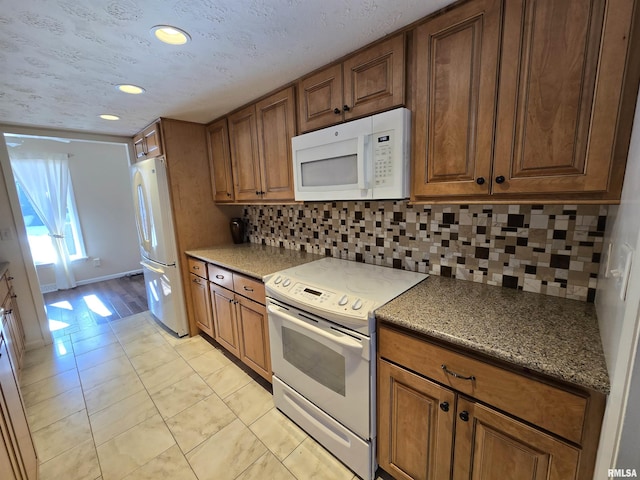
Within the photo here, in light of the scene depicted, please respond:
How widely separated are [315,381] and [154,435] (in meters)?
1.08

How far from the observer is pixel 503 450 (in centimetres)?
91

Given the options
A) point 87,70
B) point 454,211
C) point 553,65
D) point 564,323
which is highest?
point 87,70

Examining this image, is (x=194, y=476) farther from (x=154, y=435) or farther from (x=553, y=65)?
(x=553, y=65)

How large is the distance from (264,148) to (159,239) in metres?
1.39

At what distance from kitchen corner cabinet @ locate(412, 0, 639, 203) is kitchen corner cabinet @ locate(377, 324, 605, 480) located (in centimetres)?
64

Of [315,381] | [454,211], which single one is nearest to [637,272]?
[454,211]

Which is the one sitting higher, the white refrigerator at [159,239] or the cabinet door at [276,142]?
the cabinet door at [276,142]

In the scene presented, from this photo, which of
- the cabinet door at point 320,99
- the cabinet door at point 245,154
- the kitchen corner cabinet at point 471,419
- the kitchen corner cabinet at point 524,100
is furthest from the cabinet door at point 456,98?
the cabinet door at point 245,154

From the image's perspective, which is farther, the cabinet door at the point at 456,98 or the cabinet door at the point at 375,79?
the cabinet door at the point at 375,79

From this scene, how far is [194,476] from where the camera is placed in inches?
54.7

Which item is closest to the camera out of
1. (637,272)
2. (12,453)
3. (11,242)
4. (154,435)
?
(637,272)

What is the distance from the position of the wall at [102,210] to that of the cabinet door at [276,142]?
341 cm

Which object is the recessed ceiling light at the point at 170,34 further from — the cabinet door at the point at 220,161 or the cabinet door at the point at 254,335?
the cabinet door at the point at 254,335

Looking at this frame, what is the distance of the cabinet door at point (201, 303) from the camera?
244cm
